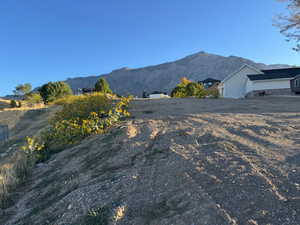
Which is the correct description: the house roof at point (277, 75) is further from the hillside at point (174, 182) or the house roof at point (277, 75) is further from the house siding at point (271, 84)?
the hillside at point (174, 182)

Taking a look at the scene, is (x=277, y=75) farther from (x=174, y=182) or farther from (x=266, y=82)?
(x=174, y=182)

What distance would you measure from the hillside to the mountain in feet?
302

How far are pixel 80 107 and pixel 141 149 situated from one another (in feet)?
13.6

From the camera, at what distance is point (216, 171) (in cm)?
259

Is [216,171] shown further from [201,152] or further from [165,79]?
[165,79]

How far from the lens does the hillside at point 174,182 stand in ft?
6.38

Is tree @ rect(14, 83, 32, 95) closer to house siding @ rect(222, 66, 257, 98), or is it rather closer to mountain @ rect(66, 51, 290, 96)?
house siding @ rect(222, 66, 257, 98)

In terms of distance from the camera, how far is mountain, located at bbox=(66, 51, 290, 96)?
101 meters

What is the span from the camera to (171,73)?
373ft

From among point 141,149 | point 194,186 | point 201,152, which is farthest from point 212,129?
point 194,186

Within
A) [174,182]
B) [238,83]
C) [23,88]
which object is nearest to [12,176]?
[174,182]

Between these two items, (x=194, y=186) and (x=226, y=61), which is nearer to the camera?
(x=194, y=186)

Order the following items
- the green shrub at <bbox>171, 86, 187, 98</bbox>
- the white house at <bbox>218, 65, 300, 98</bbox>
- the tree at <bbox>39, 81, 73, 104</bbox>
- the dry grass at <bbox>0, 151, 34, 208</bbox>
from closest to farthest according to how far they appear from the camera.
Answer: the dry grass at <bbox>0, 151, 34, 208</bbox> → the green shrub at <bbox>171, 86, 187, 98</bbox> → the white house at <bbox>218, 65, 300, 98</bbox> → the tree at <bbox>39, 81, 73, 104</bbox>

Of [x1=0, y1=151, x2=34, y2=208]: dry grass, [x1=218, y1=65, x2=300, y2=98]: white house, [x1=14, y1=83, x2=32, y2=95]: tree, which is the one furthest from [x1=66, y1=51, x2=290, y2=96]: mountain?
[x1=0, y1=151, x2=34, y2=208]: dry grass
